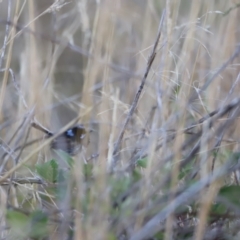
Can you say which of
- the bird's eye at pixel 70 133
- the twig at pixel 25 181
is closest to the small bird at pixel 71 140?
the bird's eye at pixel 70 133

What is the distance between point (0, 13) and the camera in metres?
2.68

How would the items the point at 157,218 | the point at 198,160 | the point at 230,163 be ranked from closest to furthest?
the point at 157,218
the point at 230,163
the point at 198,160

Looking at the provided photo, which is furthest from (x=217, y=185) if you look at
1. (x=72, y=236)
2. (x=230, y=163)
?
(x=72, y=236)

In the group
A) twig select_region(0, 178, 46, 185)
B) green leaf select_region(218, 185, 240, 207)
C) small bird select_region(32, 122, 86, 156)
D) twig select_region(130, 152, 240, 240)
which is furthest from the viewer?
small bird select_region(32, 122, 86, 156)

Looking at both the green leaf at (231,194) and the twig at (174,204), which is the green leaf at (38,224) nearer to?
the twig at (174,204)

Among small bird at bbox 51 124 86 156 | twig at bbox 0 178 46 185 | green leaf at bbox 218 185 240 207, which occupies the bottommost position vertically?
twig at bbox 0 178 46 185

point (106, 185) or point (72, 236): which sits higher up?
point (106, 185)

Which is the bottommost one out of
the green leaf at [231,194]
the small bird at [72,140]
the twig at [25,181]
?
the twig at [25,181]

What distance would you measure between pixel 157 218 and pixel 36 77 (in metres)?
0.48

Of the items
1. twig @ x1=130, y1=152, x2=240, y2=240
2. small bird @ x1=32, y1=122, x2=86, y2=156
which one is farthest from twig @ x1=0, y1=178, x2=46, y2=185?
twig @ x1=130, y1=152, x2=240, y2=240

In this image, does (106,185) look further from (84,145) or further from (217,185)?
(84,145)

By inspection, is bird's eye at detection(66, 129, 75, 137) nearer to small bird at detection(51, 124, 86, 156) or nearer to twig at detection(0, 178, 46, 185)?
small bird at detection(51, 124, 86, 156)

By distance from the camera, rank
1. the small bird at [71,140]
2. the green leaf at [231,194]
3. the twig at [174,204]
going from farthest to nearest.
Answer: the small bird at [71,140]
the green leaf at [231,194]
the twig at [174,204]

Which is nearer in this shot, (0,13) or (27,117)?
(27,117)
